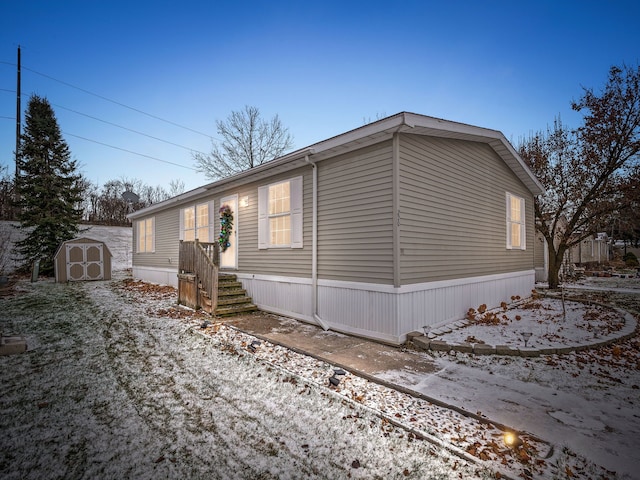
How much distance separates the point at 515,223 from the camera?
9.47 m

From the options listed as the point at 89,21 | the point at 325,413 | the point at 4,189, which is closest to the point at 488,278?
the point at 325,413

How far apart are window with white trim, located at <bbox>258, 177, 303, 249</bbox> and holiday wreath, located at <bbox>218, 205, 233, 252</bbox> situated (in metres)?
1.58

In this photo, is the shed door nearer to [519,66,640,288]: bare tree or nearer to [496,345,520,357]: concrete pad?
[496,345,520,357]: concrete pad

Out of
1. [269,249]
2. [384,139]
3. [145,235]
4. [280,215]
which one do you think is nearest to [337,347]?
[269,249]

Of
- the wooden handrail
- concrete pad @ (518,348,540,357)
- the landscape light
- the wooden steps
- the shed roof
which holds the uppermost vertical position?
the shed roof

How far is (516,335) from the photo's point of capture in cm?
564

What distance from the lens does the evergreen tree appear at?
1714 cm

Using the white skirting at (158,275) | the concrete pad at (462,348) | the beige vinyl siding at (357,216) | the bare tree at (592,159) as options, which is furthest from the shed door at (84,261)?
the bare tree at (592,159)

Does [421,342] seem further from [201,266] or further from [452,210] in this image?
[201,266]

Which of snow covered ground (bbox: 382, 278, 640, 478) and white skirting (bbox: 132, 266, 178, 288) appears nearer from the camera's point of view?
snow covered ground (bbox: 382, 278, 640, 478)

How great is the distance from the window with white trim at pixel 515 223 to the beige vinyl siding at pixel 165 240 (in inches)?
474

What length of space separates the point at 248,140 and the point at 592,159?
62.7ft

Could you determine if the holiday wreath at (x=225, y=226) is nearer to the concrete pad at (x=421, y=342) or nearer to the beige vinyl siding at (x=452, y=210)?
the beige vinyl siding at (x=452, y=210)

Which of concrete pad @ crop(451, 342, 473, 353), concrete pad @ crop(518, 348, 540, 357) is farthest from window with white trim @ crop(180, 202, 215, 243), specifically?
concrete pad @ crop(518, 348, 540, 357)
